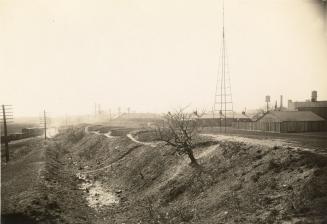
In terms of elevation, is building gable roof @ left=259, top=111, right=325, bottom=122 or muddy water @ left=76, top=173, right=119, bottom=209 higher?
building gable roof @ left=259, top=111, right=325, bottom=122

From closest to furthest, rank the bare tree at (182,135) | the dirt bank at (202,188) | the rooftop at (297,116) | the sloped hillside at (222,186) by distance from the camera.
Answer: the sloped hillside at (222,186) < the dirt bank at (202,188) < the bare tree at (182,135) < the rooftop at (297,116)

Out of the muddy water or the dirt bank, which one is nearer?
the dirt bank

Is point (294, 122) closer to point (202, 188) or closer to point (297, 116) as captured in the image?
point (297, 116)

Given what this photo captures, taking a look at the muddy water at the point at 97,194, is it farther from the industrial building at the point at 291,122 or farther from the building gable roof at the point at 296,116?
the building gable roof at the point at 296,116

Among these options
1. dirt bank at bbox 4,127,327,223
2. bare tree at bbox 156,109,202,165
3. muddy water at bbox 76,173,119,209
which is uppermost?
bare tree at bbox 156,109,202,165

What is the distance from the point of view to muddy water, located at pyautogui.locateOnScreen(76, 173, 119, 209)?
2559 centimetres

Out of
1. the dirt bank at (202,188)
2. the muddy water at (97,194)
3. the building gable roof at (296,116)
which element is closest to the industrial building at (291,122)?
the building gable roof at (296,116)

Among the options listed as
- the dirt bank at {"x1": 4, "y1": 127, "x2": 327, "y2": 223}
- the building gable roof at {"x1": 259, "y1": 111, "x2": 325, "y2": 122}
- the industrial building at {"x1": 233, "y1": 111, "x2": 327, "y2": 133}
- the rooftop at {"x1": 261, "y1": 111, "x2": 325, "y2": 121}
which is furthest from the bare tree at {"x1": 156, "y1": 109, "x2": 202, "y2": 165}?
the rooftop at {"x1": 261, "y1": 111, "x2": 325, "y2": 121}

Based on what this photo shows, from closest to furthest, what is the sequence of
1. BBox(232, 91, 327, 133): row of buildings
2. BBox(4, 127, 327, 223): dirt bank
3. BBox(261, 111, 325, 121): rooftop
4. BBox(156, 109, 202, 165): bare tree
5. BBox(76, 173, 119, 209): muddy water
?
BBox(4, 127, 327, 223): dirt bank < BBox(76, 173, 119, 209): muddy water < BBox(156, 109, 202, 165): bare tree < BBox(232, 91, 327, 133): row of buildings < BBox(261, 111, 325, 121): rooftop

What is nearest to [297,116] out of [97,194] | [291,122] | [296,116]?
[296,116]

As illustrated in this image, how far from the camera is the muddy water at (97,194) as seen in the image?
2559 cm

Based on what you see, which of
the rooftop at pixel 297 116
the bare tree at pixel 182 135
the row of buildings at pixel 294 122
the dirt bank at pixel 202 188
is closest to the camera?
the dirt bank at pixel 202 188

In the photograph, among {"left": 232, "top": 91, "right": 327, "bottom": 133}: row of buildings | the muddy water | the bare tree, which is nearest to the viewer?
the muddy water

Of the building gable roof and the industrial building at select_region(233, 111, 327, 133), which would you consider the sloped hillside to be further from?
the building gable roof
